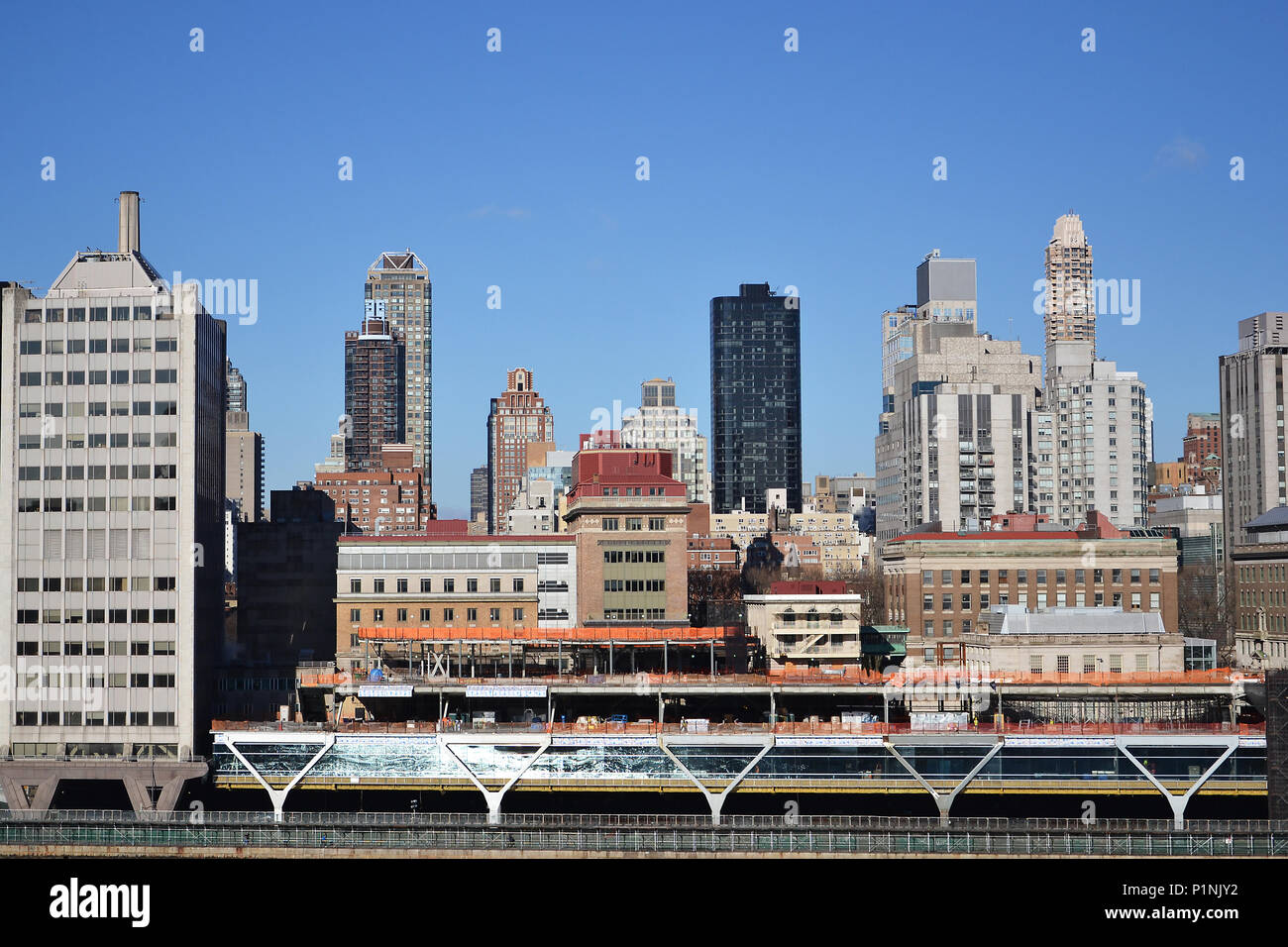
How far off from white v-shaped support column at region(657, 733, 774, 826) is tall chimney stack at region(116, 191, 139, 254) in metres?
53.5

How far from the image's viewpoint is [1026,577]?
128 metres

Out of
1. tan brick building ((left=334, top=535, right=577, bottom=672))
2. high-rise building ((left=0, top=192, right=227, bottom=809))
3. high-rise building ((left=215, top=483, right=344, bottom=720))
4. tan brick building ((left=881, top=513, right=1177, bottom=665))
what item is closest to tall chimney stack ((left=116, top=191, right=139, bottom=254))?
high-rise building ((left=0, top=192, right=227, bottom=809))

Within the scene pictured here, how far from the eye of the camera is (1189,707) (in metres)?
109

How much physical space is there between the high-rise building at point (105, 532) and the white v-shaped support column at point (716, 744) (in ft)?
104

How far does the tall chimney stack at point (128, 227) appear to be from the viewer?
383ft

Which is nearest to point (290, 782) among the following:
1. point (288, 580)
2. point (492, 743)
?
point (492, 743)

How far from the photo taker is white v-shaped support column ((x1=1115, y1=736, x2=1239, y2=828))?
97.9m

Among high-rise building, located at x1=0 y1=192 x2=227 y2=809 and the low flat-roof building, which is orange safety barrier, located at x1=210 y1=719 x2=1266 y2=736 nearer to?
high-rise building, located at x1=0 y1=192 x2=227 y2=809

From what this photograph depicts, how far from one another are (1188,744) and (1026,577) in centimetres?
3111

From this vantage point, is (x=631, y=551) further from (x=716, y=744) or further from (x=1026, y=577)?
(x=716, y=744)

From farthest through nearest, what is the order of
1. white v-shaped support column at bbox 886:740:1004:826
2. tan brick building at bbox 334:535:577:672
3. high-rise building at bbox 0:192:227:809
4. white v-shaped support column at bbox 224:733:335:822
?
tan brick building at bbox 334:535:577:672 → high-rise building at bbox 0:192:227:809 → white v-shaped support column at bbox 224:733:335:822 → white v-shaped support column at bbox 886:740:1004:826

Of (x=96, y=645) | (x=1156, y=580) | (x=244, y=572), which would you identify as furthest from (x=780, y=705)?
(x=244, y=572)

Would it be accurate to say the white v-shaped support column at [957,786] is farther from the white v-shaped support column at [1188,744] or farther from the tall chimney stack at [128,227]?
the tall chimney stack at [128,227]

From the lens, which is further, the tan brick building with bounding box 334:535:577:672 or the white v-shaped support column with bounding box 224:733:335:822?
the tan brick building with bounding box 334:535:577:672
